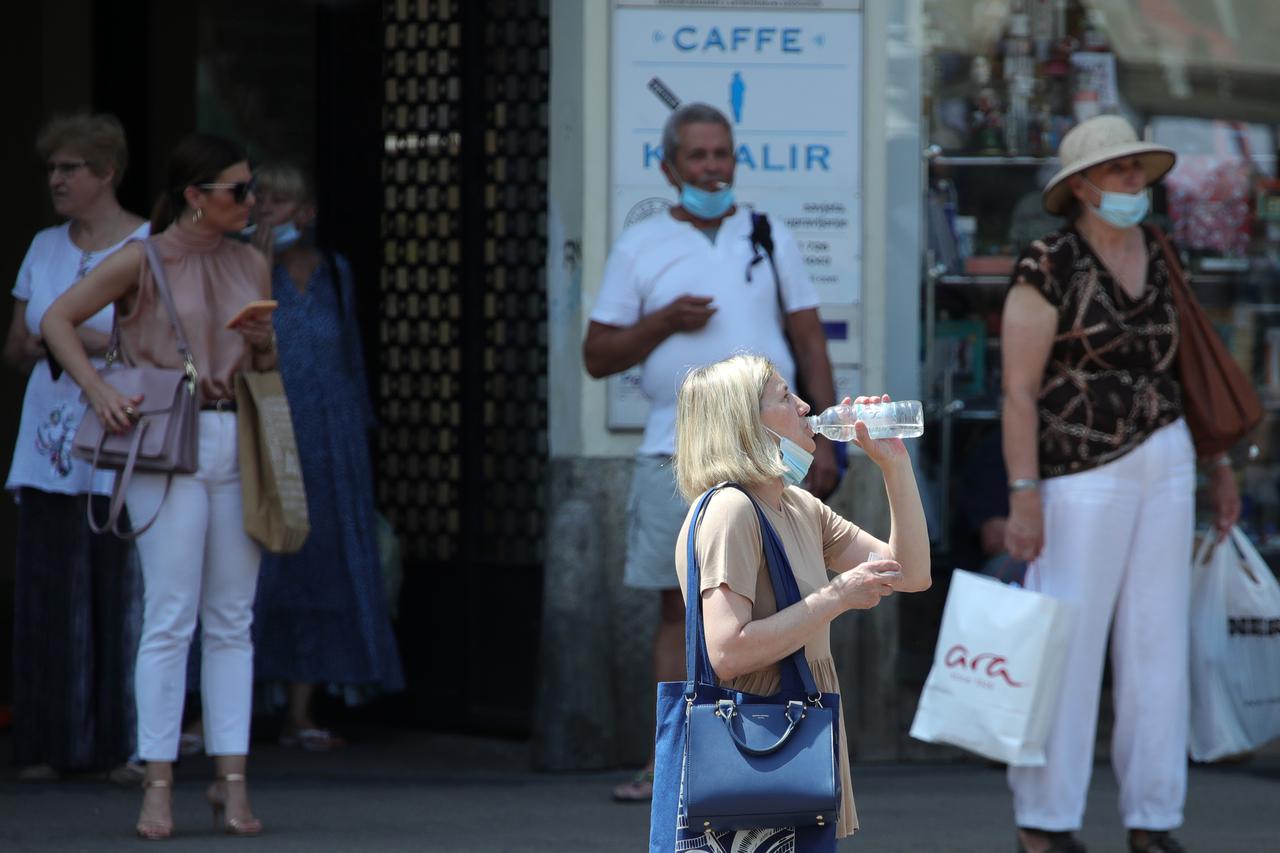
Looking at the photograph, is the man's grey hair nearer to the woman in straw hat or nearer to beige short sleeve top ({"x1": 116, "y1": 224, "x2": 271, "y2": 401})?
the woman in straw hat

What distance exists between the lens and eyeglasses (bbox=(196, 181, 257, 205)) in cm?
578

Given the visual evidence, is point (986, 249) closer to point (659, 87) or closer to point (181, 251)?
point (659, 87)

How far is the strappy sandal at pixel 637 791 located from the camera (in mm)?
6508

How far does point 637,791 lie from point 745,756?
288 centimetres

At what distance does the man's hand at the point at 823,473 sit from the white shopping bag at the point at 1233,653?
1.10 m

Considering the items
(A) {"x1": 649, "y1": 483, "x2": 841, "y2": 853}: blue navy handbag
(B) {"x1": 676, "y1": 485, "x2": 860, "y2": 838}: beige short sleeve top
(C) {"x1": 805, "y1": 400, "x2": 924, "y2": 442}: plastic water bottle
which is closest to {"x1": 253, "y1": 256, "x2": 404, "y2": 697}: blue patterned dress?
(B) {"x1": 676, "y1": 485, "x2": 860, "y2": 838}: beige short sleeve top

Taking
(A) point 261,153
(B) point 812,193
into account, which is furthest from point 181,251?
(A) point 261,153

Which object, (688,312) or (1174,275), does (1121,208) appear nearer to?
(1174,275)

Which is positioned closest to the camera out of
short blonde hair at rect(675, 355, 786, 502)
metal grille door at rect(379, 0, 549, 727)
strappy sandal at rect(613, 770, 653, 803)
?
short blonde hair at rect(675, 355, 786, 502)

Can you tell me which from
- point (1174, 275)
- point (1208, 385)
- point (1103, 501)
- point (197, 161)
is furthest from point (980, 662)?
point (197, 161)

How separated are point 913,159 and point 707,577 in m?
3.98

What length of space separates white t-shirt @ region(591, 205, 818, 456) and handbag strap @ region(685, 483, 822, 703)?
2.33 meters

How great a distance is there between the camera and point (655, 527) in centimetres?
627

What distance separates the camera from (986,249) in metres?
7.57
